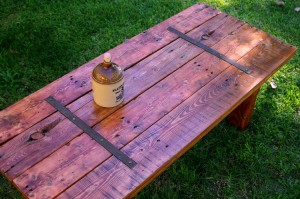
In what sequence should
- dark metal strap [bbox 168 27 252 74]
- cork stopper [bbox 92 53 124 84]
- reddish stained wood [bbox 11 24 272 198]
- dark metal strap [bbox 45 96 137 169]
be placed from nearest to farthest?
1. reddish stained wood [bbox 11 24 272 198]
2. dark metal strap [bbox 45 96 137 169]
3. cork stopper [bbox 92 53 124 84]
4. dark metal strap [bbox 168 27 252 74]

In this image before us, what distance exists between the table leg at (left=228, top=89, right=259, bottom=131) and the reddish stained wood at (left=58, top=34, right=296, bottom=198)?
1.24ft

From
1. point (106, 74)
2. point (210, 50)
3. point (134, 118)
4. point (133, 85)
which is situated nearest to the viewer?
point (106, 74)

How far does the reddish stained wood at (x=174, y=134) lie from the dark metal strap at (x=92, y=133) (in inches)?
1.1

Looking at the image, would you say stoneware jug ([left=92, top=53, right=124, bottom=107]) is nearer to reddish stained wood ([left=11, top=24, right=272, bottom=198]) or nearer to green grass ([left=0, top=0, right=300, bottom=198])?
reddish stained wood ([left=11, top=24, right=272, bottom=198])

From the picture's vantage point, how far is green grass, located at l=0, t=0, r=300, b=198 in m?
2.65

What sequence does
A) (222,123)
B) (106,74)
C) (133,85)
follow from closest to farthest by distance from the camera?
(106,74) < (133,85) < (222,123)

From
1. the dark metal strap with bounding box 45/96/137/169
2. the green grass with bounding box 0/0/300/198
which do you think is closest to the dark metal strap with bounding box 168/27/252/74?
the green grass with bounding box 0/0/300/198

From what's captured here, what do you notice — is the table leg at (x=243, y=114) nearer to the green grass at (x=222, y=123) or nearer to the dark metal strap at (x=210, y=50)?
the green grass at (x=222, y=123)

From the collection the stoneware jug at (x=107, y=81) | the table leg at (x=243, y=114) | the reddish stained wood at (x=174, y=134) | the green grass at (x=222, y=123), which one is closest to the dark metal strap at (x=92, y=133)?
the reddish stained wood at (x=174, y=134)

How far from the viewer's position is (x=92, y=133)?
2016mm

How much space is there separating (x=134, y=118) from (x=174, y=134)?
23 cm

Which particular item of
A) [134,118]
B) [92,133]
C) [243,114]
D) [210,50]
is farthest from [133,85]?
[243,114]

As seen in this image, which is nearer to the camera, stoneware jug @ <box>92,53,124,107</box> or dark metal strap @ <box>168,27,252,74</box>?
stoneware jug @ <box>92,53,124,107</box>

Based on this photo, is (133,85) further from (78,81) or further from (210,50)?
(210,50)
